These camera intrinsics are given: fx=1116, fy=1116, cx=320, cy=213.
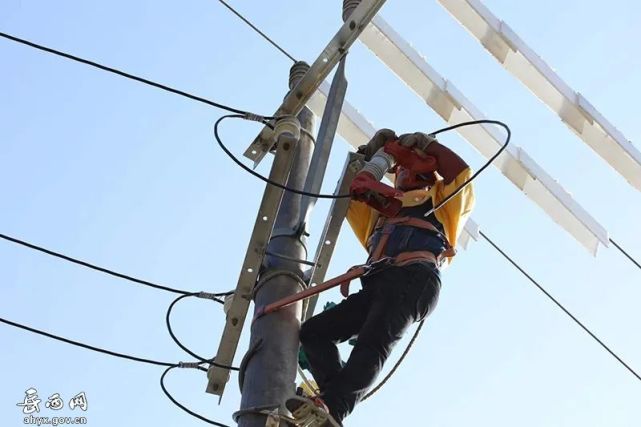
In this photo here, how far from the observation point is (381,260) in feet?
16.1

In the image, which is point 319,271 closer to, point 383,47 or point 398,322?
point 398,322

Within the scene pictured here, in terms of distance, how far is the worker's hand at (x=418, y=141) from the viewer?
17.1 ft

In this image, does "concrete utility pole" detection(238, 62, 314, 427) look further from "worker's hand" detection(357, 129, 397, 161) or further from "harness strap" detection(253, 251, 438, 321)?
"worker's hand" detection(357, 129, 397, 161)

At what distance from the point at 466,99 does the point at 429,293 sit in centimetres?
242

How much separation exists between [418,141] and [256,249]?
1031 mm

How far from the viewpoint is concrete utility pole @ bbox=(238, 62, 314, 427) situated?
403cm

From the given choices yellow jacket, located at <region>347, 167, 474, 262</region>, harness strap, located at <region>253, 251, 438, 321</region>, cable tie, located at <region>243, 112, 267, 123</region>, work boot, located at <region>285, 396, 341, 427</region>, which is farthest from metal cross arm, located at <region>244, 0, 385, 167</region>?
work boot, located at <region>285, 396, 341, 427</region>

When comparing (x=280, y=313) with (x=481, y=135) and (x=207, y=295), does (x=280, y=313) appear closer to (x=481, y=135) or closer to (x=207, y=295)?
(x=207, y=295)

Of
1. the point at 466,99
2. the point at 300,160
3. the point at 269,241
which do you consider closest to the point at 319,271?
the point at 269,241

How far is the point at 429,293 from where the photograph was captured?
476 centimetres

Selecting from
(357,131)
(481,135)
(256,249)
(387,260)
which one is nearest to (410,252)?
(387,260)

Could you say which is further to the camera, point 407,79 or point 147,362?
point 407,79

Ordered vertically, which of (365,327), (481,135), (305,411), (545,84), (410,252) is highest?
(545,84)

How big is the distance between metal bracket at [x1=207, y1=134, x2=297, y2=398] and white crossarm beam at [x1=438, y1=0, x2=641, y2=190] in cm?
263
